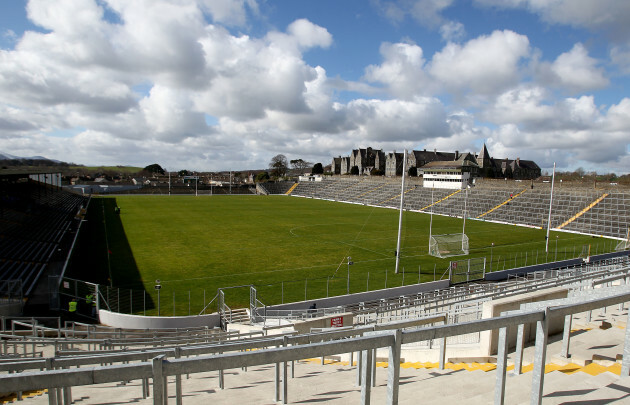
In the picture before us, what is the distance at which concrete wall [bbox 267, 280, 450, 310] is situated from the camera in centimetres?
2219

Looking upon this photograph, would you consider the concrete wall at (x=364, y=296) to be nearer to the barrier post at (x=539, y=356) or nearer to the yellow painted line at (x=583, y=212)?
the barrier post at (x=539, y=356)

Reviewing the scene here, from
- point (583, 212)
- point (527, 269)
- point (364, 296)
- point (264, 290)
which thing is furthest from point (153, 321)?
point (583, 212)

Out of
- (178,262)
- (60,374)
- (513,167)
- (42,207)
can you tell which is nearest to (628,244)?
(178,262)

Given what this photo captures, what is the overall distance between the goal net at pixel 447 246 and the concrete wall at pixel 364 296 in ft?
32.4

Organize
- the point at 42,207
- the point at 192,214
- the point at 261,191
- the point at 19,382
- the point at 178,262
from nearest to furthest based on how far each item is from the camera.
Answer: the point at 19,382 < the point at 178,262 < the point at 42,207 < the point at 192,214 < the point at 261,191

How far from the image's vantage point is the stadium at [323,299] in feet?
13.4

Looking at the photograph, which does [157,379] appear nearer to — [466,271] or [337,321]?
[337,321]

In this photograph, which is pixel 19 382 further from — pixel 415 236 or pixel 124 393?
pixel 415 236

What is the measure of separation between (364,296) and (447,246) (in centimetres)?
1714

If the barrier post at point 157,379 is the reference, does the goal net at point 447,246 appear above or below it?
below

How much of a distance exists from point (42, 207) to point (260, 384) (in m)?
58.8

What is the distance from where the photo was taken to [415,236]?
4678 cm

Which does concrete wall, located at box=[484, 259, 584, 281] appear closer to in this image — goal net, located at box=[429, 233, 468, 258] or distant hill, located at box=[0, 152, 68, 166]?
goal net, located at box=[429, 233, 468, 258]

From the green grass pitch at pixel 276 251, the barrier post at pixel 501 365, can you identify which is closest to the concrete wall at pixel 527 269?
the green grass pitch at pixel 276 251
